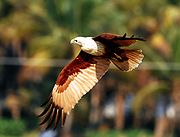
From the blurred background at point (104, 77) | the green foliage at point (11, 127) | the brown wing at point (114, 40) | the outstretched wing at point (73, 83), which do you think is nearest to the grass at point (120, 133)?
the blurred background at point (104, 77)

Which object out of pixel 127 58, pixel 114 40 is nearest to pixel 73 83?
pixel 127 58

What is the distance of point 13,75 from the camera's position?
112ft

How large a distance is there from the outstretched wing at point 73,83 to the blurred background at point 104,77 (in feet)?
56.0

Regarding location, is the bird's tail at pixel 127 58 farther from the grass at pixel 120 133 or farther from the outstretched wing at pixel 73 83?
the grass at pixel 120 133

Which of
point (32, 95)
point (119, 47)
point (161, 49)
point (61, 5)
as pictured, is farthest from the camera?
point (32, 95)

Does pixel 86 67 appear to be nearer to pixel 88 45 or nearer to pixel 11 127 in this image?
pixel 88 45

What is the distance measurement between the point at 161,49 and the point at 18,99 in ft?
19.8

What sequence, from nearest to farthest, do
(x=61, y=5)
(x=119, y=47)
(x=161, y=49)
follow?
(x=119, y=47), (x=61, y=5), (x=161, y=49)

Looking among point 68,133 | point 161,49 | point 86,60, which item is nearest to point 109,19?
point 161,49

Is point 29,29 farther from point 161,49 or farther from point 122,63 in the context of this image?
point 122,63

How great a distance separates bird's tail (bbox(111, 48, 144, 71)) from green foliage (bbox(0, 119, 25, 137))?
835 inches

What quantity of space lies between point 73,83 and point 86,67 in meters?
0.25

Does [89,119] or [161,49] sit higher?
[161,49]

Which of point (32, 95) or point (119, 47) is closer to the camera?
point (119, 47)
